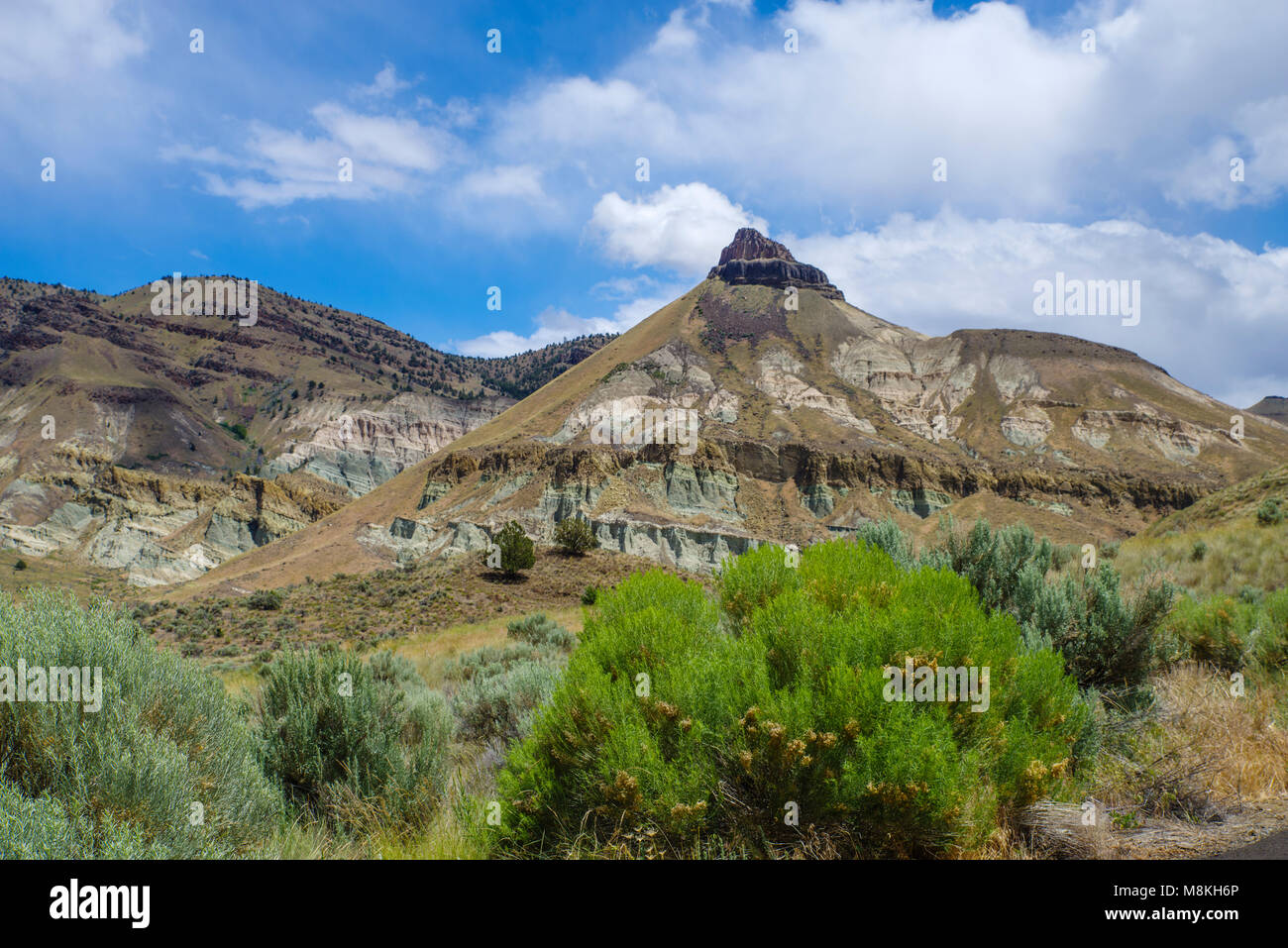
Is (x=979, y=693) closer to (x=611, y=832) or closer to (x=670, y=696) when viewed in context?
(x=670, y=696)

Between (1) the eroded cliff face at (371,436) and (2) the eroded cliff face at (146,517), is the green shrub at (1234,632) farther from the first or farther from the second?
(1) the eroded cliff face at (371,436)

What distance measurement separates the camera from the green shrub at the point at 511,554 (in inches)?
1108

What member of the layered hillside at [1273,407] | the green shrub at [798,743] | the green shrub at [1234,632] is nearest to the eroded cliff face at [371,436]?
the green shrub at [798,743]

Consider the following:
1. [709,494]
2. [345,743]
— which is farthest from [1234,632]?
[709,494]

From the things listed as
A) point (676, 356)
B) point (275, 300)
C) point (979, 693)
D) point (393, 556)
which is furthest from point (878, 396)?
point (275, 300)

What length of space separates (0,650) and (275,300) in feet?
603

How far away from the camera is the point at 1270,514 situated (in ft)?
43.7

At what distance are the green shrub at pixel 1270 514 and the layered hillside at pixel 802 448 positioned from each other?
116 feet

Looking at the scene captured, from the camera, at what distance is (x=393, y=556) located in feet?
150

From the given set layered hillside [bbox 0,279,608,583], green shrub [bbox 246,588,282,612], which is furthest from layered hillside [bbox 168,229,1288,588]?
layered hillside [bbox 0,279,608,583]

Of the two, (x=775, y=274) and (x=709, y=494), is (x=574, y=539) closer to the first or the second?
(x=709, y=494)

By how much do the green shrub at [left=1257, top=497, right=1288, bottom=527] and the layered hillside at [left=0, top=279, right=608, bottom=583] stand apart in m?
70.5

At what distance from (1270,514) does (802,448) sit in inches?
2016
